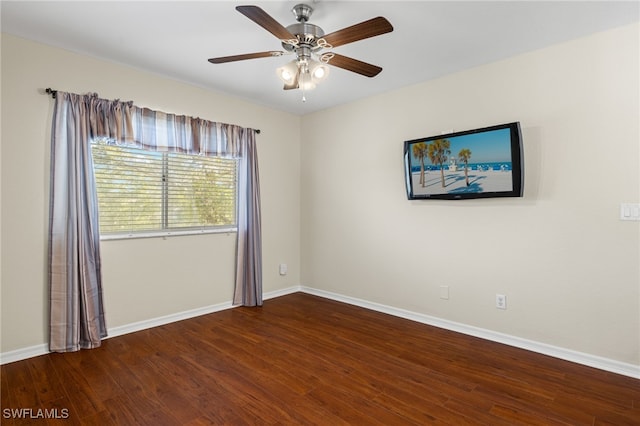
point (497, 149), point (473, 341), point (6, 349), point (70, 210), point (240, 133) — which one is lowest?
point (473, 341)

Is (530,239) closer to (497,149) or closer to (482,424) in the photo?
(497,149)

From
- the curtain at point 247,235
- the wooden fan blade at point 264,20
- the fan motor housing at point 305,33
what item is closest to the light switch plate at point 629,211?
the fan motor housing at point 305,33

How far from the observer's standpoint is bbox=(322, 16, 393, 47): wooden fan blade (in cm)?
182

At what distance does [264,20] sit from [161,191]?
2.33m

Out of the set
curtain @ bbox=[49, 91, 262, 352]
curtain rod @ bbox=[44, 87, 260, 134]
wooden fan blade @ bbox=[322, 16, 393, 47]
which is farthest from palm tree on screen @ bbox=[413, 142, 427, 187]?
curtain rod @ bbox=[44, 87, 260, 134]

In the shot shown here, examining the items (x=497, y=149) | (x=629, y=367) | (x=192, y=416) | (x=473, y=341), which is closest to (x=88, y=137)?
(x=192, y=416)

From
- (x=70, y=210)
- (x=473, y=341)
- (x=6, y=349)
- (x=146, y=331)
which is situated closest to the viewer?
(x=6, y=349)

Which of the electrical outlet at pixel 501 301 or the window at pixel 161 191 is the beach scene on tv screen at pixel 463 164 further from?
the window at pixel 161 191

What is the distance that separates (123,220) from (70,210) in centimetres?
49

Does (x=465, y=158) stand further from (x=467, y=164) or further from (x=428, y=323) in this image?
(x=428, y=323)

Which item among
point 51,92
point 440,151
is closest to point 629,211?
point 440,151

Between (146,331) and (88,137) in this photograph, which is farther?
(146,331)

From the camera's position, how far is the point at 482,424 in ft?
6.19

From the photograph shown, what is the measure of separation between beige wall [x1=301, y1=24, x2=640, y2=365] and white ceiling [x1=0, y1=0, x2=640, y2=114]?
0.30 metres
